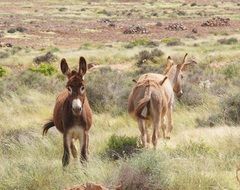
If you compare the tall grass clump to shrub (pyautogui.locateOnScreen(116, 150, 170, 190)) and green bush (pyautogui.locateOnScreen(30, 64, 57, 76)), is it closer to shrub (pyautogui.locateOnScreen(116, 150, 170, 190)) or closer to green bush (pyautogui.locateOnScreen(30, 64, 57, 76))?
green bush (pyautogui.locateOnScreen(30, 64, 57, 76))

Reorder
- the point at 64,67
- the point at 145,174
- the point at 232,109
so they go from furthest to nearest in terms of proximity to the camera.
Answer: the point at 232,109, the point at 64,67, the point at 145,174

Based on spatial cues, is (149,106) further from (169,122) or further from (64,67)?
(64,67)

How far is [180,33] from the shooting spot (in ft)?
183

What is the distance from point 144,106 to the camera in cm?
1020

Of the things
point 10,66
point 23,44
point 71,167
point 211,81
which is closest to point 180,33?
point 23,44

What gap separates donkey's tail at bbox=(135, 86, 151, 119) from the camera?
33.3 feet

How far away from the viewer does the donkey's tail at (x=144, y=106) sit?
10.1 m

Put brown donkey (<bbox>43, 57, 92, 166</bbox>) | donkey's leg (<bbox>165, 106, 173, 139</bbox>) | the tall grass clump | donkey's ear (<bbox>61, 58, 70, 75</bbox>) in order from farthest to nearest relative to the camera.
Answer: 1. the tall grass clump
2. donkey's leg (<bbox>165, 106, 173, 139</bbox>)
3. donkey's ear (<bbox>61, 58, 70, 75</bbox>)
4. brown donkey (<bbox>43, 57, 92, 166</bbox>)

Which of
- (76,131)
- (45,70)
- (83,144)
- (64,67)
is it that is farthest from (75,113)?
(45,70)

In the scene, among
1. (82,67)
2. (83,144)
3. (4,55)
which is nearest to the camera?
(82,67)

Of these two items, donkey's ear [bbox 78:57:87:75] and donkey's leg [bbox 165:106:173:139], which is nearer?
donkey's ear [bbox 78:57:87:75]

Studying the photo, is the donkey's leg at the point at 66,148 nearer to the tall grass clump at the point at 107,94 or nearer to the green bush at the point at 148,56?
the tall grass clump at the point at 107,94

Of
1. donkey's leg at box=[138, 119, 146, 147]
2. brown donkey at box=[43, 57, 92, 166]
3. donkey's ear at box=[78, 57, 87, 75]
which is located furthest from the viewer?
donkey's leg at box=[138, 119, 146, 147]

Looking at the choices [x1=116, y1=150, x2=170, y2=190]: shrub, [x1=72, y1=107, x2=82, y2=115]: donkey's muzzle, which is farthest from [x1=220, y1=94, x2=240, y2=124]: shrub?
[x1=116, y1=150, x2=170, y2=190]: shrub
